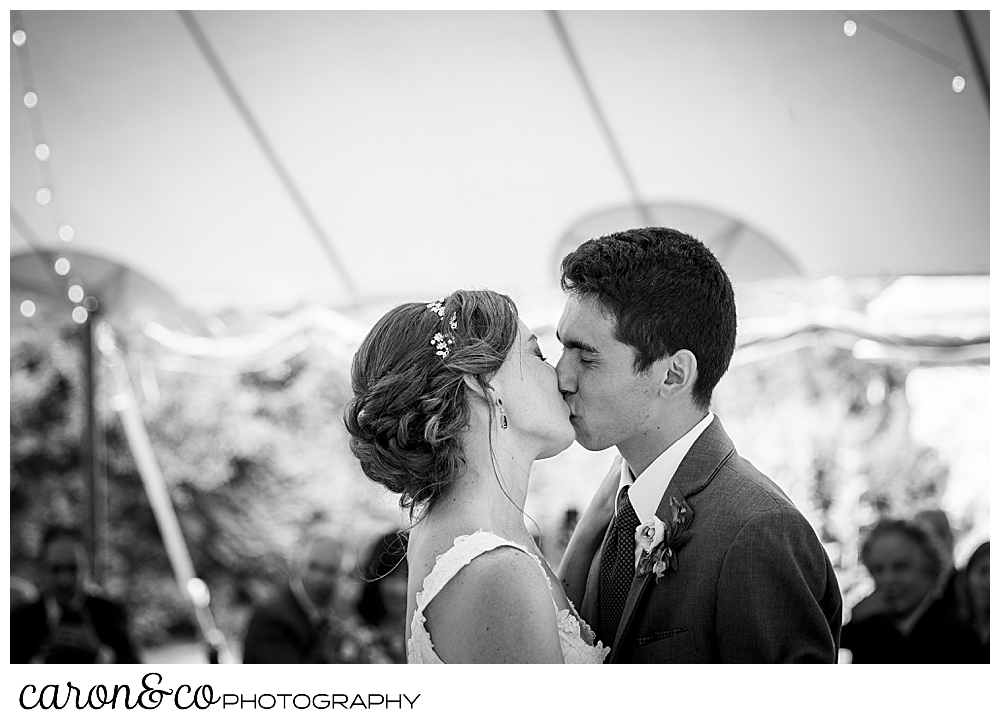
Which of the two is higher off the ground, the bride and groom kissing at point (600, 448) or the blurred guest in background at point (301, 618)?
the bride and groom kissing at point (600, 448)

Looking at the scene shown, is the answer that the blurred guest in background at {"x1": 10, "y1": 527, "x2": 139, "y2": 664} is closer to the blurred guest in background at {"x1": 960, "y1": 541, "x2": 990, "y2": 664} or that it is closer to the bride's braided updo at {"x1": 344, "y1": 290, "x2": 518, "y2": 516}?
the bride's braided updo at {"x1": 344, "y1": 290, "x2": 518, "y2": 516}

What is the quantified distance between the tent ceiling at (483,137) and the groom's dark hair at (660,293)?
2770 millimetres

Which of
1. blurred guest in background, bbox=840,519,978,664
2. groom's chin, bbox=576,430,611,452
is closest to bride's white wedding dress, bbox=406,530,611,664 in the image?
groom's chin, bbox=576,430,611,452

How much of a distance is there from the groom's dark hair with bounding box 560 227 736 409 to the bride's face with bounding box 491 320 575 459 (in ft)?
0.63


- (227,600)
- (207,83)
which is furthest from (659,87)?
(227,600)

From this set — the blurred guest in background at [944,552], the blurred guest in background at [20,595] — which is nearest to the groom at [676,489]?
the blurred guest in background at [944,552]

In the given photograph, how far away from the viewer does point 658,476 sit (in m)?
2.19

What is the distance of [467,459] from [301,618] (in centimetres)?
318

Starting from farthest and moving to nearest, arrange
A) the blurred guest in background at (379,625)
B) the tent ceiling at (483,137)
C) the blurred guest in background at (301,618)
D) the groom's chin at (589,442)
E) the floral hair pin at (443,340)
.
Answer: the blurred guest in background at (301,618), the tent ceiling at (483,137), the blurred guest in background at (379,625), the groom's chin at (589,442), the floral hair pin at (443,340)

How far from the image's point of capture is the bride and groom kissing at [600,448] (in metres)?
1.92

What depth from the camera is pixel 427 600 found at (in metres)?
1.99

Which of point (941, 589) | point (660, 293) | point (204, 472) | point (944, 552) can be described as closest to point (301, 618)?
point (941, 589)

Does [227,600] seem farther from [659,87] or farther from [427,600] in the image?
[427,600]

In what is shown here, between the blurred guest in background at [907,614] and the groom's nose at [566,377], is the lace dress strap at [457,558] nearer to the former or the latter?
the groom's nose at [566,377]
